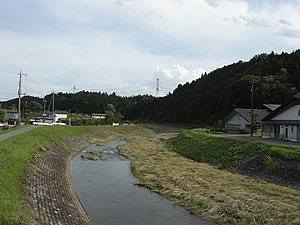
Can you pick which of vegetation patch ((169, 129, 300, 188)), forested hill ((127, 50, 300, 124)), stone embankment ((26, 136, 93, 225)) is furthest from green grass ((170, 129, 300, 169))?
forested hill ((127, 50, 300, 124))

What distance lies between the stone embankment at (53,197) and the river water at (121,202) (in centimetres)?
53

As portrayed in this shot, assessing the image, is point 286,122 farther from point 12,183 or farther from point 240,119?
point 12,183

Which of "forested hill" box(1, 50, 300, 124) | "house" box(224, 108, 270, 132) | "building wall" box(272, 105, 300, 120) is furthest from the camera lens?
"forested hill" box(1, 50, 300, 124)

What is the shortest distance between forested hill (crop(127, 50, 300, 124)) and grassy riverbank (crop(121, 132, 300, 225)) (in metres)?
52.0

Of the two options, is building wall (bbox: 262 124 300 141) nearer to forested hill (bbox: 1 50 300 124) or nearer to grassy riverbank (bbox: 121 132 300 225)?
grassy riverbank (bbox: 121 132 300 225)

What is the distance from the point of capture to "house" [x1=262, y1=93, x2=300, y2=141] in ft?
112

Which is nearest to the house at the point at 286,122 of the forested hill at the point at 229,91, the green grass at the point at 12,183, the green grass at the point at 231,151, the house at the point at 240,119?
the green grass at the point at 231,151

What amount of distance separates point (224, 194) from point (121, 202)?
15.9ft

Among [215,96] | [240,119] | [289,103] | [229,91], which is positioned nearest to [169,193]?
[289,103]

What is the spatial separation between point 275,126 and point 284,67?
48408 mm

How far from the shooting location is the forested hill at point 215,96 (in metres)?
74.4

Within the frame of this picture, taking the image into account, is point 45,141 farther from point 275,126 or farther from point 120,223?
point 275,126

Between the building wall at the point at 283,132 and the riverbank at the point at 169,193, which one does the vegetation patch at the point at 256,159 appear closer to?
the riverbank at the point at 169,193

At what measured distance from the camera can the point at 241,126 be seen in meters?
56.4
